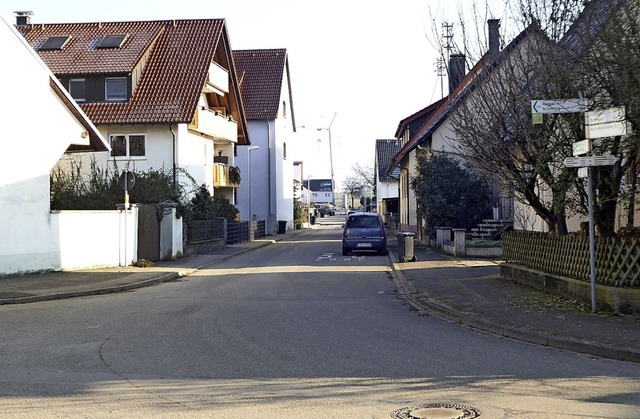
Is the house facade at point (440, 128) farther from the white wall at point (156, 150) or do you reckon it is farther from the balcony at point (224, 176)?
the white wall at point (156, 150)

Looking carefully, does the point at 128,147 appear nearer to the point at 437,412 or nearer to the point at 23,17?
the point at 23,17

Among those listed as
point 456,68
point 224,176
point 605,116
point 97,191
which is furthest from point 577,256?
point 224,176

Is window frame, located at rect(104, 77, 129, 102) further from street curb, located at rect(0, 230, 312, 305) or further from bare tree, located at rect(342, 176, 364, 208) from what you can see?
bare tree, located at rect(342, 176, 364, 208)

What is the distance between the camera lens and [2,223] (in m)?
19.0

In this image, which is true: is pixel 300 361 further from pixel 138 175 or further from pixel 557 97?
pixel 138 175

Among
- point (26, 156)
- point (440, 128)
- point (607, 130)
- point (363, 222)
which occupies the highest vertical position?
point (440, 128)

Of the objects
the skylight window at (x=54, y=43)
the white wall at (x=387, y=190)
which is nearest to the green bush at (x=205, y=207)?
the skylight window at (x=54, y=43)

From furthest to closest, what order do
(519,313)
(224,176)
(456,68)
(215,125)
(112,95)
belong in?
(224,176) → (215,125) → (112,95) → (456,68) → (519,313)

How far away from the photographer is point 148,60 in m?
36.6

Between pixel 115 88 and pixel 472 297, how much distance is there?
1015 inches

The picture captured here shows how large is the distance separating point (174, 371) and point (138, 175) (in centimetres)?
2227

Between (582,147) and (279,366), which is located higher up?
(582,147)

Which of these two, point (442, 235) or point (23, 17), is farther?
point (23, 17)

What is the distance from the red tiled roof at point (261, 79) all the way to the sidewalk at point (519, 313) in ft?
119
